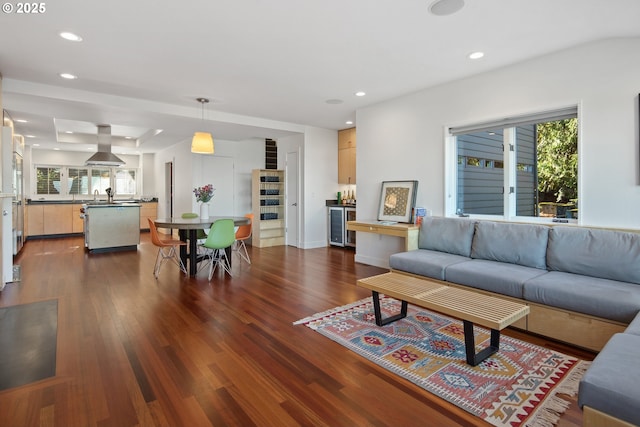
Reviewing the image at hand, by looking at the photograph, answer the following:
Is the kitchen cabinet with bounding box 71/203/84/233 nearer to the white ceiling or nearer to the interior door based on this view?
the white ceiling

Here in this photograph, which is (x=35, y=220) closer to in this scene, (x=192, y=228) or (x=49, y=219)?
(x=49, y=219)

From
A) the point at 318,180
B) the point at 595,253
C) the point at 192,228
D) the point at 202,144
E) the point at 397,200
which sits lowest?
the point at 595,253

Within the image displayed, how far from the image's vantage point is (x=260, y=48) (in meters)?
3.40

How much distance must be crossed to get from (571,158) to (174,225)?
4794 mm

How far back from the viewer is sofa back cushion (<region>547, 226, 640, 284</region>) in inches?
108

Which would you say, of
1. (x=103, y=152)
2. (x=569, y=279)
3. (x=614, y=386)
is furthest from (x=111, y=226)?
(x=614, y=386)

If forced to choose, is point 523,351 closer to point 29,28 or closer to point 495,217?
point 495,217

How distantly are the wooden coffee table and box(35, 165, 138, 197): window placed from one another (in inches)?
409

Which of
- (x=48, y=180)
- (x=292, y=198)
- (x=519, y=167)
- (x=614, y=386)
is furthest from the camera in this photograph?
(x=48, y=180)

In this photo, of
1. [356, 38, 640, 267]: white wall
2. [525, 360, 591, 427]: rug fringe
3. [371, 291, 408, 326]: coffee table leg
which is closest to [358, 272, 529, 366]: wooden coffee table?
[371, 291, 408, 326]: coffee table leg

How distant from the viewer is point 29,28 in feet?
9.71

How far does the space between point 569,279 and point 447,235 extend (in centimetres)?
141

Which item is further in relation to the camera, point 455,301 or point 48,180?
point 48,180

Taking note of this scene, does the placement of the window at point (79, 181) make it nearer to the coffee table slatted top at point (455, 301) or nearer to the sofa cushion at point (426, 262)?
the sofa cushion at point (426, 262)
